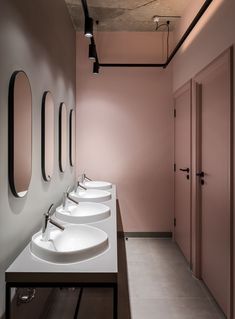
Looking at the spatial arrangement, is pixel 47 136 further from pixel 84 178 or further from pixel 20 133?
pixel 84 178

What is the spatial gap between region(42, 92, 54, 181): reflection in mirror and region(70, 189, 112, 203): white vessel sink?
0.45 m

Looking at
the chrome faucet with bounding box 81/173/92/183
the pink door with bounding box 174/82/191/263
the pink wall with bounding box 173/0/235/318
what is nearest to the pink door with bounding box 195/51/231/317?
the pink wall with bounding box 173/0/235/318

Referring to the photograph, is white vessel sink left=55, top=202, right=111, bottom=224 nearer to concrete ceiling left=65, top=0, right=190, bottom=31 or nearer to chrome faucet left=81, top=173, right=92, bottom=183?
chrome faucet left=81, top=173, right=92, bottom=183

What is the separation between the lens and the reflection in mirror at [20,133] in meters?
1.32

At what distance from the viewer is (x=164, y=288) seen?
2412mm

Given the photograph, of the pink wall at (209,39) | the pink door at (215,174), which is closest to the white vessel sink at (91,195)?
the pink door at (215,174)

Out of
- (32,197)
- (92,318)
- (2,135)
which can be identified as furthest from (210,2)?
(92,318)

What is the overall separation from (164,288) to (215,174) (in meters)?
1.21

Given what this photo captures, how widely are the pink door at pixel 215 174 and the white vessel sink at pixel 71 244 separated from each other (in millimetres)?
1073

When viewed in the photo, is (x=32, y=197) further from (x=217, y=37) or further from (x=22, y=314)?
(x=217, y=37)

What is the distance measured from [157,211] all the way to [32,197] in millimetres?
2456

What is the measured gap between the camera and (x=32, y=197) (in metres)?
1.67

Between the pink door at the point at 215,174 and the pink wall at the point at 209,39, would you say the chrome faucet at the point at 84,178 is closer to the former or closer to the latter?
the pink door at the point at 215,174

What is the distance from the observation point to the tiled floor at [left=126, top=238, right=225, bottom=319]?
2.08 meters
